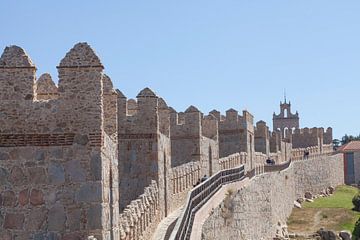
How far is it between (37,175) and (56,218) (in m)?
0.83

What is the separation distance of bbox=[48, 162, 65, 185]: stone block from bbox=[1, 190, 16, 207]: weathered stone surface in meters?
0.71

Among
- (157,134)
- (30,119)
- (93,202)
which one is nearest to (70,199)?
(93,202)

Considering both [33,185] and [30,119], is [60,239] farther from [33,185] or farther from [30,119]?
[30,119]

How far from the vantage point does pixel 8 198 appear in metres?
12.9

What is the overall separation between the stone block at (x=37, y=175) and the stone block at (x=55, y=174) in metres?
0.12

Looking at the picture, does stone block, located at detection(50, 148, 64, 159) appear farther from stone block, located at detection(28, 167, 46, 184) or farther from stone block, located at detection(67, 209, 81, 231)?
stone block, located at detection(67, 209, 81, 231)

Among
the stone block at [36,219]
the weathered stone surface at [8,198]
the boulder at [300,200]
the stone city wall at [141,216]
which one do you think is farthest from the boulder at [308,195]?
the weathered stone surface at [8,198]

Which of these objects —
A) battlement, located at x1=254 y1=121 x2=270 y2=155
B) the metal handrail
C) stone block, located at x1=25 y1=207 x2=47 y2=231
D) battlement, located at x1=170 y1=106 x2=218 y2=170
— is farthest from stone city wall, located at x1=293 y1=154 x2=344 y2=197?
stone block, located at x1=25 y1=207 x2=47 y2=231

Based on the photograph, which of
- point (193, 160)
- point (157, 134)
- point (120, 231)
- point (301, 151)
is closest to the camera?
point (120, 231)

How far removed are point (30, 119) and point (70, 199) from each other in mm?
1600

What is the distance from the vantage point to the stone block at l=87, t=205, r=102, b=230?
42.3ft

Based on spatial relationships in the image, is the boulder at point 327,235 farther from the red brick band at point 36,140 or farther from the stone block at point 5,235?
the stone block at point 5,235

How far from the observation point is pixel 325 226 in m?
48.4

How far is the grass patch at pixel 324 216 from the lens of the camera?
48.4m
